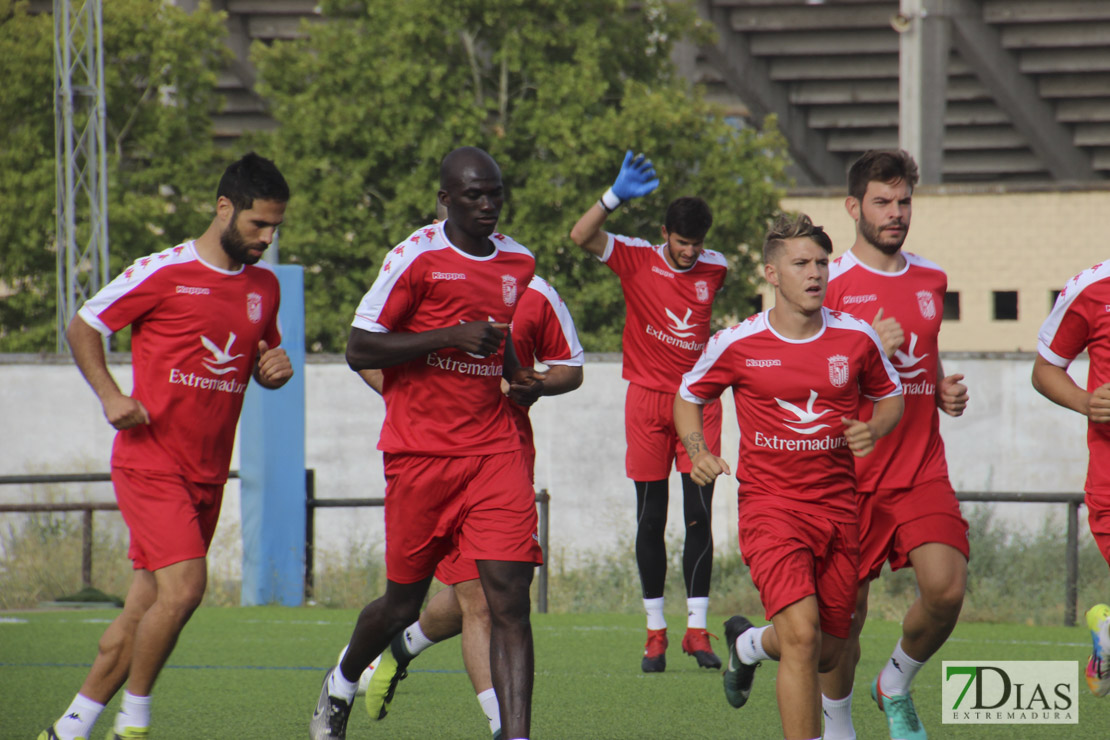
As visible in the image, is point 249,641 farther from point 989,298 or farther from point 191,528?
point 989,298

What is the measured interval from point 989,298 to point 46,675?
78.7 feet

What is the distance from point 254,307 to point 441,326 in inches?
31.1

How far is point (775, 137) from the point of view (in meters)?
23.5

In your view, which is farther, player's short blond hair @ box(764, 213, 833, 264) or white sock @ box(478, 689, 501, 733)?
white sock @ box(478, 689, 501, 733)

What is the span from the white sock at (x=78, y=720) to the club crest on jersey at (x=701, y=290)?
4506 millimetres

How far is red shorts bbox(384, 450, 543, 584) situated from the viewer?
18.3 feet

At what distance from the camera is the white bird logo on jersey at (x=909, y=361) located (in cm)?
619

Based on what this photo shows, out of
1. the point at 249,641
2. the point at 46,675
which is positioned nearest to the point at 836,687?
the point at 46,675

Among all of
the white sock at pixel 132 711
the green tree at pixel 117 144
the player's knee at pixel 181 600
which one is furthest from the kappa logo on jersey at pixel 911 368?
the green tree at pixel 117 144

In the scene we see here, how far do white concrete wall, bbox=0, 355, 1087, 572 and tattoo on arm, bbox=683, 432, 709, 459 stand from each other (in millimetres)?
10819

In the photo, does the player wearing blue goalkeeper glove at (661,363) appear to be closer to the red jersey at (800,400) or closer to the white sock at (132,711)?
the red jersey at (800,400)

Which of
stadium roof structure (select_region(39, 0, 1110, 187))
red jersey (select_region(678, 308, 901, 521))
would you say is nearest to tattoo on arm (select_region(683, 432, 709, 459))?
red jersey (select_region(678, 308, 901, 521))

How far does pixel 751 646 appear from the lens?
642 centimetres

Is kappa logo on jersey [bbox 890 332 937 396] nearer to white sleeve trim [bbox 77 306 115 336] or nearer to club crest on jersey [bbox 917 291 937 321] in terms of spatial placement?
club crest on jersey [bbox 917 291 937 321]
